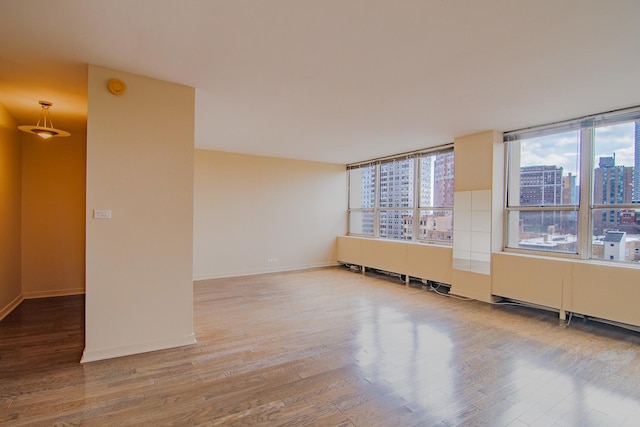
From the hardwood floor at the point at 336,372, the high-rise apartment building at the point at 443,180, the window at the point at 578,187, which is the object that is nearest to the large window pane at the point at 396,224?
the high-rise apartment building at the point at 443,180

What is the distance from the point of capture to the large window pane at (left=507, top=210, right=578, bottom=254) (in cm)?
416

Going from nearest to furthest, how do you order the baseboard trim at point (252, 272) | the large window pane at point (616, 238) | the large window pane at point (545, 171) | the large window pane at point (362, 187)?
the large window pane at point (616, 238) → the large window pane at point (545, 171) → the baseboard trim at point (252, 272) → the large window pane at point (362, 187)

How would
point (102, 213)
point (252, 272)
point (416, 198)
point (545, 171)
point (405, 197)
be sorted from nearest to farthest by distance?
point (102, 213), point (545, 171), point (416, 198), point (405, 197), point (252, 272)

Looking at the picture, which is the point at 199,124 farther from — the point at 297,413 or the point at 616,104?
the point at 616,104

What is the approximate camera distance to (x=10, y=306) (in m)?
4.18

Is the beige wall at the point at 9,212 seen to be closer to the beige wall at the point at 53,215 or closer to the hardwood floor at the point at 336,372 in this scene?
the beige wall at the point at 53,215

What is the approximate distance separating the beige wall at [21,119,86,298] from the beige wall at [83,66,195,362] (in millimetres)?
3061

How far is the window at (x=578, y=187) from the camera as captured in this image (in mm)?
3677

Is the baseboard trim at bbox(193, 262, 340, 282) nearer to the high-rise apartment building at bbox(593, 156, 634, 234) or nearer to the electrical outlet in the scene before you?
the electrical outlet

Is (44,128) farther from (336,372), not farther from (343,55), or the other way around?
(336,372)

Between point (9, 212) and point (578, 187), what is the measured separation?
7616mm

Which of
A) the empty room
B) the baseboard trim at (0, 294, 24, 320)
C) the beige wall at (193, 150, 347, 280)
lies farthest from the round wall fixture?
the beige wall at (193, 150, 347, 280)

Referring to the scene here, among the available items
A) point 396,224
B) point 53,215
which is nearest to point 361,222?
point 396,224

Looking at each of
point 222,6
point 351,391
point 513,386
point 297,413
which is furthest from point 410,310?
point 222,6
